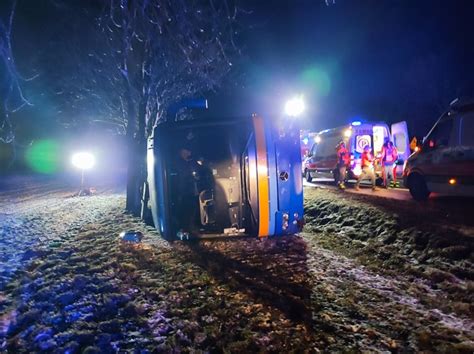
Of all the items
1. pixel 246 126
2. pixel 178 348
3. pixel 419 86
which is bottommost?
pixel 178 348

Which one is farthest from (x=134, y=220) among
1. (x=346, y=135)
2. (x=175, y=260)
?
(x=346, y=135)

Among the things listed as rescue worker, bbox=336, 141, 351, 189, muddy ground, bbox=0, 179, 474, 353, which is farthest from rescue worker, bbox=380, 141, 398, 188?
muddy ground, bbox=0, 179, 474, 353

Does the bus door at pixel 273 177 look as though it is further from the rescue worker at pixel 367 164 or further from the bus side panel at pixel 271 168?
the rescue worker at pixel 367 164

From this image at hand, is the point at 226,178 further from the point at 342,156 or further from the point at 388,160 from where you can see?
the point at 388,160

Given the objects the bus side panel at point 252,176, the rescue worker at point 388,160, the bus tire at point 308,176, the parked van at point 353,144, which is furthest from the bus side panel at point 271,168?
the bus tire at point 308,176

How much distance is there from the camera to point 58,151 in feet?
129

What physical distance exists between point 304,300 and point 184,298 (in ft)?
4.50

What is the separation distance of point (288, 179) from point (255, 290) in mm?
1990

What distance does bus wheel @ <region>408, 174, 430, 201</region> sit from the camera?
841 centimetres

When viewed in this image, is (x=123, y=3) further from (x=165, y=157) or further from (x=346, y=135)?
(x=346, y=135)

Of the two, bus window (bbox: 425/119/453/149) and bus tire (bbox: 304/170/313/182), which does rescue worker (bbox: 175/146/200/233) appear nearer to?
bus window (bbox: 425/119/453/149)

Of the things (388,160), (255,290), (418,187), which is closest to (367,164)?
(388,160)

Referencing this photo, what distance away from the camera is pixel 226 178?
596cm

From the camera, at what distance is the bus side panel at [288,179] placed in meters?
5.40
